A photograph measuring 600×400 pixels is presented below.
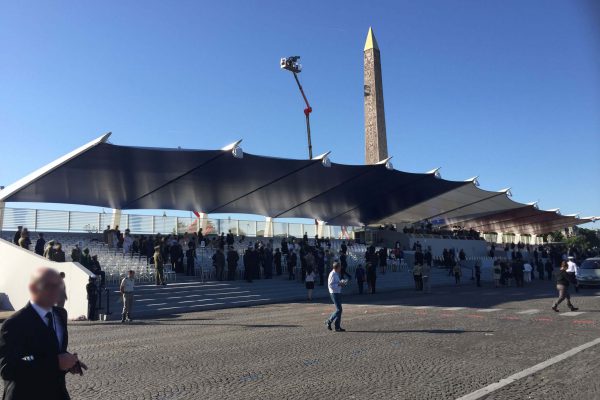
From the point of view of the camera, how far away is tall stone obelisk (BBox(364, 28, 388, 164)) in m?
47.9

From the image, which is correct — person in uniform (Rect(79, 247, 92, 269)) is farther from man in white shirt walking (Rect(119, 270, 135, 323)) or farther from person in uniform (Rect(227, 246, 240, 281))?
person in uniform (Rect(227, 246, 240, 281))

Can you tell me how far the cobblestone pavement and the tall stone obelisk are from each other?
34.6 metres

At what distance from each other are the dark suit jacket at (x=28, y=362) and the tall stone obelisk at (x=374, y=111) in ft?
149

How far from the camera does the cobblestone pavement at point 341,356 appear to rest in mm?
6145

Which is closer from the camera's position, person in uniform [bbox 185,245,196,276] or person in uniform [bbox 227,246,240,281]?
person in uniform [bbox 227,246,240,281]

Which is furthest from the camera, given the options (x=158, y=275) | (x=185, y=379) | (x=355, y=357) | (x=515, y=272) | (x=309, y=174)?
(x=309, y=174)

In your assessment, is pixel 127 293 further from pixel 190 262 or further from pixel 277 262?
pixel 277 262

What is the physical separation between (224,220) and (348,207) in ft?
33.1

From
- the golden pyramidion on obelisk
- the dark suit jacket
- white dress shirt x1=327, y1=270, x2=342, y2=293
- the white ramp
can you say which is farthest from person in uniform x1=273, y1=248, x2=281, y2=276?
the golden pyramidion on obelisk

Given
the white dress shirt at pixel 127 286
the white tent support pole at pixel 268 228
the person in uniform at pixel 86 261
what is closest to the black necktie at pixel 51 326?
the white dress shirt at pixel 127 286

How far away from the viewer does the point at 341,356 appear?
8.22 meters

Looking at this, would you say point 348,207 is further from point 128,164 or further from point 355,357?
point 355,357

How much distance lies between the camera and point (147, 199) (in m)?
30.1

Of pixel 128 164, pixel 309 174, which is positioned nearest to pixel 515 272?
pixel 309 174
